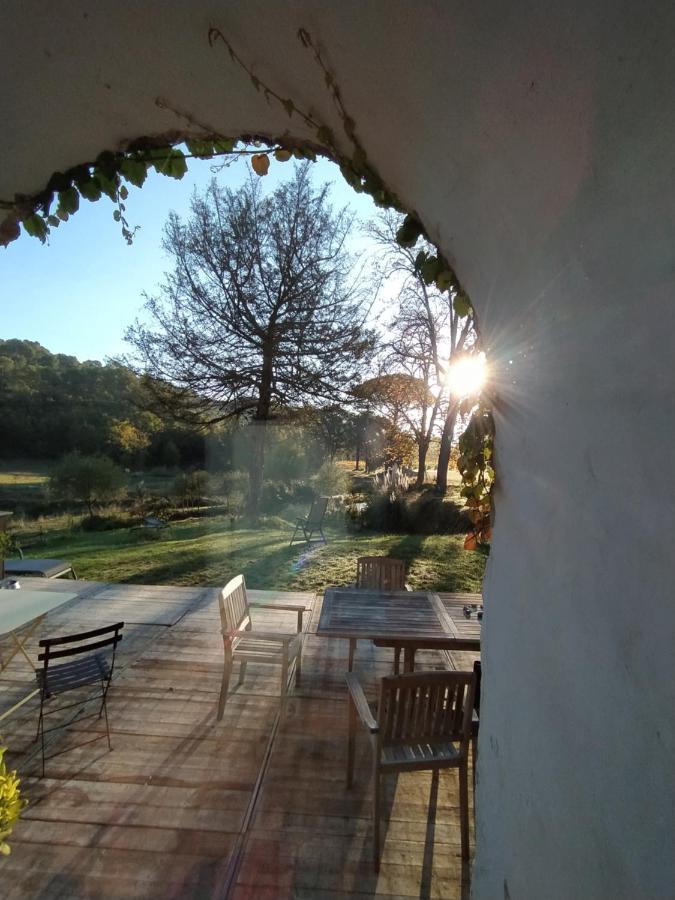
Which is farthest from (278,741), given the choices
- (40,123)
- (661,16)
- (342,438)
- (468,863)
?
(342,438)

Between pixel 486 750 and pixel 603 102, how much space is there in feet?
4.62

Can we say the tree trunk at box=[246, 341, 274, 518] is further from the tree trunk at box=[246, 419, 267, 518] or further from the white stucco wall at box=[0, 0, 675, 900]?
the white stucco wall at box=[0, 0, 675, 900]

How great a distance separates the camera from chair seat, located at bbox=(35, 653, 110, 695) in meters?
2.82

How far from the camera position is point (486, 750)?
125 cm

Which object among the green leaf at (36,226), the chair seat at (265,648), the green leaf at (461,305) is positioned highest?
the green leaf at (36,226)

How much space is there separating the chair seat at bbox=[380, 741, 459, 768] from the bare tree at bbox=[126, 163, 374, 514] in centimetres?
788

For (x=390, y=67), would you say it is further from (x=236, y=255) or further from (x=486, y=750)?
(x=236, y=255)

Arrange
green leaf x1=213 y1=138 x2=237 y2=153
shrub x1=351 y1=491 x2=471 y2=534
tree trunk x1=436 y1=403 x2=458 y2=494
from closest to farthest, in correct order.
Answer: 1. green leaf x1=213 y1=138 x2=237 y2=153
2. shrub x1=351 y1=491 x2=471 y2=534
3. tree trunk x1=436 y1=403 x2=458 y2=494

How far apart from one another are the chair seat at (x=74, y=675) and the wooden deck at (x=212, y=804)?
1.46 feet

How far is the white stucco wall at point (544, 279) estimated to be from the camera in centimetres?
61

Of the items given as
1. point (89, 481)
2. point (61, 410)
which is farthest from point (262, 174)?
point (61, 410)

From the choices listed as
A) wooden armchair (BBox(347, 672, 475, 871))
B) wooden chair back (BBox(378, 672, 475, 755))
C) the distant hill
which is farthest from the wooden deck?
the distant hill

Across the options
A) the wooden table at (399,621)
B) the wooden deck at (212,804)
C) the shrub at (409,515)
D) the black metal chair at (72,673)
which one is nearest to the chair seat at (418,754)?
the wooden deck at (212,804)

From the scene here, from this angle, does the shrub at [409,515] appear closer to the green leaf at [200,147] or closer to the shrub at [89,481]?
the shrub at [89,481]
